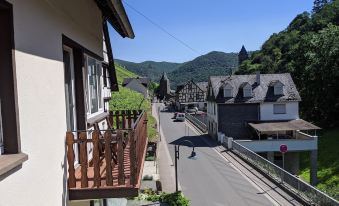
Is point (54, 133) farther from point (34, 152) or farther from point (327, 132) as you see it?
point (327, 132)

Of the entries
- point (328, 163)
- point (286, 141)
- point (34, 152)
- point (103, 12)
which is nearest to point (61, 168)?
point (34, 152)

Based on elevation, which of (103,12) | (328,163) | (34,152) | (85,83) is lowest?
(328,163)

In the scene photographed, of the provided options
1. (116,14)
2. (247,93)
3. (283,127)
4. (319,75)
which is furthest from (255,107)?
(116,14)

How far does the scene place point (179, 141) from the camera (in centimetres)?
4925

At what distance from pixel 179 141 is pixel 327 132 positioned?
1962 cm

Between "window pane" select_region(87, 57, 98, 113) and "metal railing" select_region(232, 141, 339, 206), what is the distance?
12533 mm

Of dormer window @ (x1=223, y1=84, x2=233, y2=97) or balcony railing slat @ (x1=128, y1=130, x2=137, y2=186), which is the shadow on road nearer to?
dormer window @ (x1=223, y1=84, x2=233, y2=97)

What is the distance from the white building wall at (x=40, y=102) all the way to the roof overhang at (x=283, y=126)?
3869 centimetres

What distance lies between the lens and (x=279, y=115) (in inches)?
1848

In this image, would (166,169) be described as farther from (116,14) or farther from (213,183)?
(116,14)

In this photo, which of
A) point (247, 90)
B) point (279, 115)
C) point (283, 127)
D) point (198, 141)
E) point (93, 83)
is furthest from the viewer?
point (198, 141)

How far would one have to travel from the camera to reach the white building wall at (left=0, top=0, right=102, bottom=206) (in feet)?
12.2

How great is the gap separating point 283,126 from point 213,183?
17.3m

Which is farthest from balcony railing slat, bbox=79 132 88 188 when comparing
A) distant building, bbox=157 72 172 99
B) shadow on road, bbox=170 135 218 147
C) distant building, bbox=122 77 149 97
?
distant building, bbox=157 72 172 99
